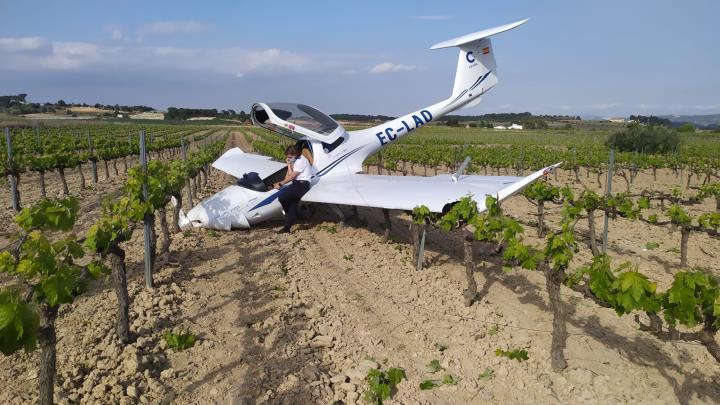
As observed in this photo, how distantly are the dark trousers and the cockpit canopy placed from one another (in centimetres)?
145

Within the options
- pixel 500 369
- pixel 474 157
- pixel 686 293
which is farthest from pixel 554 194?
pixel 474 157

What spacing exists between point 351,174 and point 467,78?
5.64 m

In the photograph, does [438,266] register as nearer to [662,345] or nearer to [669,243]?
[662,345]

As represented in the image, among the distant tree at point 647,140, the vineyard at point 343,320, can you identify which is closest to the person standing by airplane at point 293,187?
the vineyard at point 343,320

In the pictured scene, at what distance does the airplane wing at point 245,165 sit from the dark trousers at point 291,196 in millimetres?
2365

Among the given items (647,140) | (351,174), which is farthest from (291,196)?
(647,140)

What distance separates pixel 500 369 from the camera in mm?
4926

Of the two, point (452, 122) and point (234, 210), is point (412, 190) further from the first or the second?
point (452, 122)

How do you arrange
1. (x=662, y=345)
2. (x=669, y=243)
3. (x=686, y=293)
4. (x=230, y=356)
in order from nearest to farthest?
1. (x=686, y=293)
2. (x=230, y=356)
3. (x=662, y=345)
4. (x=669, y=243)

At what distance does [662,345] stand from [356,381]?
3859 mm

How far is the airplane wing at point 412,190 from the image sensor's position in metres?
7.29

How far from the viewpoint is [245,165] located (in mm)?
13875

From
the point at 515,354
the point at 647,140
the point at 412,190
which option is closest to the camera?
the point at 515,354

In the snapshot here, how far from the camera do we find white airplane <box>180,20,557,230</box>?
797cm
